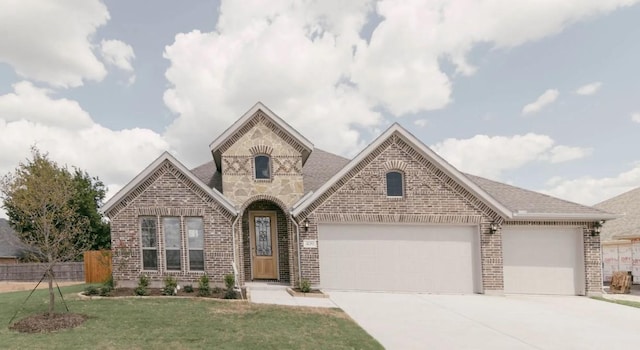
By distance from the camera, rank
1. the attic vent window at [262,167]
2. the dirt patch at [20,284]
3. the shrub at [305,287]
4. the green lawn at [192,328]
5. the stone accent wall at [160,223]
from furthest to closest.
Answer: the dirt patch at [20,284]
the attic vent window at [262,167]
the stone accent wall at [160,223]
the shrub at [305,287]
the green lawn at [192,328]

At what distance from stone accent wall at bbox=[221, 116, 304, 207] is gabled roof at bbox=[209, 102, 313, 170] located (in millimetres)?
194

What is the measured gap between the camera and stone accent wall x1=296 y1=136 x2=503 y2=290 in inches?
523

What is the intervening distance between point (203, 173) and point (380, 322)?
11.0 metres

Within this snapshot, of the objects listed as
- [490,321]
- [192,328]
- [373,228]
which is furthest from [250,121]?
[490,321]

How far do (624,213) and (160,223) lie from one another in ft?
73.5

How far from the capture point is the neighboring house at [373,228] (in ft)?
42.7

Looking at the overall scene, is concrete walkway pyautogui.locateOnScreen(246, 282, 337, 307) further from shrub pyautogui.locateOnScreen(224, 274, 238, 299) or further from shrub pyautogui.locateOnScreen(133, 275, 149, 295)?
shrub pyautogui.locateOnScreen(133, 275, 149, 295)

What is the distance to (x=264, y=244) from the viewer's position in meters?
14.7

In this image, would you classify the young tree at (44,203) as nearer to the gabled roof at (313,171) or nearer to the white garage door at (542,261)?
the gabled roof at (313,171)

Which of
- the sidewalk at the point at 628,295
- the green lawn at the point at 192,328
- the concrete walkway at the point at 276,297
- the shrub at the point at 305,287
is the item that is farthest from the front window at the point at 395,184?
the sidewalk at the point at 628,295

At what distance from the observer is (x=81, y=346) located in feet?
22.0

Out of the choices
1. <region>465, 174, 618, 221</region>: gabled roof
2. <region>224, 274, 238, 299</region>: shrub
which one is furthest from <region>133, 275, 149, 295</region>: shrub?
<region>465, 174, 618, 221</region>: gabled roof

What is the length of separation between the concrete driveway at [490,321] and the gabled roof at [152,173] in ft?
16.2

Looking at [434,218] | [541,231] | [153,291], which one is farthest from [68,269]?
[541,231]
